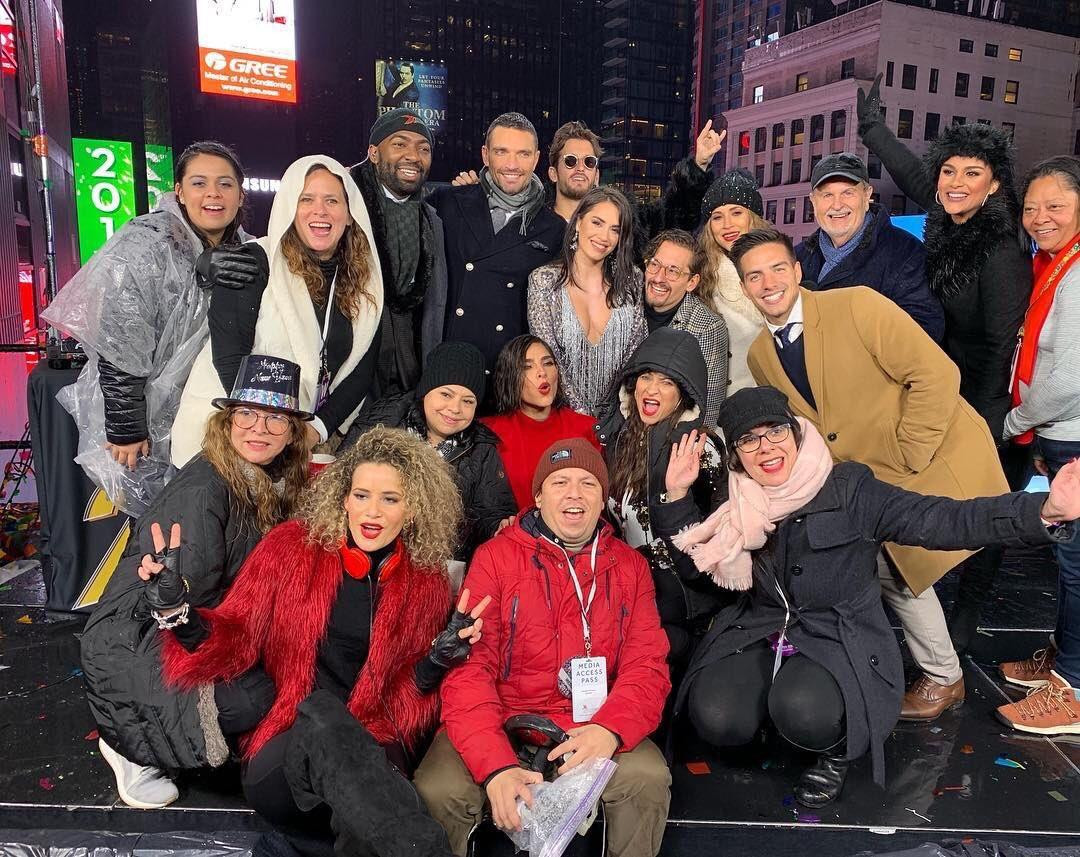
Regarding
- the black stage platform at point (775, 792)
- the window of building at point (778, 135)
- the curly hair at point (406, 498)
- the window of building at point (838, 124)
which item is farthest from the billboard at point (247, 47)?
the curly hair at point (406, 498)

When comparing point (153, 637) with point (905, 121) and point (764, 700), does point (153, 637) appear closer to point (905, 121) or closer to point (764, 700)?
point (764, 700)

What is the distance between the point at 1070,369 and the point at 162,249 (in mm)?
3535

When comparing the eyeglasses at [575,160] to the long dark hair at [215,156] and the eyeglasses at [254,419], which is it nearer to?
the long dark hair at [215,156]

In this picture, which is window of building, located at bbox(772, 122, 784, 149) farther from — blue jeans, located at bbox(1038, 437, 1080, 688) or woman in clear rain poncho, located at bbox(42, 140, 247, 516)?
woman in clear rain poncho, located at bbox(42, 140, 247, 516)

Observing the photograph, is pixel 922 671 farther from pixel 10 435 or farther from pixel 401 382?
pixel 10 435

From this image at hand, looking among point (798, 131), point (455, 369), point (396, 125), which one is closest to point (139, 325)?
point (455, 369)

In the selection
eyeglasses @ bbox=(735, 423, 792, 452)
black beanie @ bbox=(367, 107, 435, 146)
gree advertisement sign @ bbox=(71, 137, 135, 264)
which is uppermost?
gree advertisement sign @ bbox=(71, 137, 135, 264)

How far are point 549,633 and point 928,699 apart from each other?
5.63 feet

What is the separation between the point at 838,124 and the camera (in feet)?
38.0

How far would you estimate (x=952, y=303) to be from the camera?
10.8 feet

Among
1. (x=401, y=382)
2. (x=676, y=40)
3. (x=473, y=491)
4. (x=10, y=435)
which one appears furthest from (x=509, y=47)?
(x=473, y=491)

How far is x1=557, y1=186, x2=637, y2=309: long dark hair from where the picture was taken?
331 centimetres

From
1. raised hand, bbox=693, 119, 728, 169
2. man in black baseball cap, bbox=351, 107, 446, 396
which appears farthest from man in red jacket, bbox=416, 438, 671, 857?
raised hand, bbox=693, 119, 728, 169

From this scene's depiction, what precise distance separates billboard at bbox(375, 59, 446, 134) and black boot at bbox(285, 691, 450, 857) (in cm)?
1070
